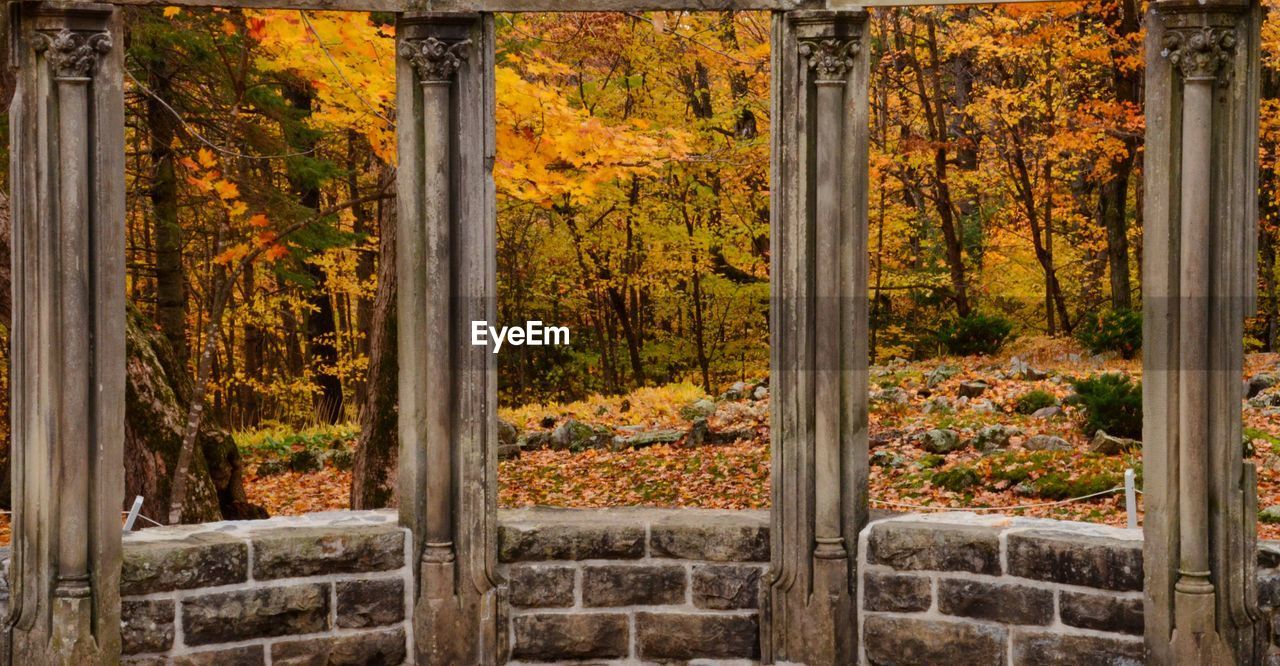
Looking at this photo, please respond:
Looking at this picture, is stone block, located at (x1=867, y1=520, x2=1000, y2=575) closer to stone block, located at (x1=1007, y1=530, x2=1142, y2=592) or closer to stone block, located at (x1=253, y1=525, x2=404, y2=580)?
stone block, located at (x1=1007, y1=530, x2=1142, y2=592)

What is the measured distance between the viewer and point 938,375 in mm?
13578

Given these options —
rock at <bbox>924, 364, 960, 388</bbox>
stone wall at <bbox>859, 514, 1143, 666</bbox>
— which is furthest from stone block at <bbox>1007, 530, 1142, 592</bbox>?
rock at <bbox>924, 364, 960, 388</bbox>

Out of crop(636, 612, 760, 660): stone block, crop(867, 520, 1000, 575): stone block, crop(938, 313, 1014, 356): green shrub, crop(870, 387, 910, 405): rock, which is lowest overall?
crop(636, 612, 760, 660): stone block

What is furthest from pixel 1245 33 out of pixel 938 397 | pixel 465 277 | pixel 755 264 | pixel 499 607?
pixel 755 264

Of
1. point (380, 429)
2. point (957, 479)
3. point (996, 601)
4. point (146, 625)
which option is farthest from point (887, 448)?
point (146, 625)

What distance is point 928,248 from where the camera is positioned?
18500 mm

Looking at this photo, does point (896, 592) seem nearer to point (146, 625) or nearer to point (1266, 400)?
point (146, 625)

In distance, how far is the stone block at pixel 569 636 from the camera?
222 inches

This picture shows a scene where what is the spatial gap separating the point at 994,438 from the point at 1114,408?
0.99 meters

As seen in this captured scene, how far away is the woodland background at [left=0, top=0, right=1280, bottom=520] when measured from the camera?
40.1 feet

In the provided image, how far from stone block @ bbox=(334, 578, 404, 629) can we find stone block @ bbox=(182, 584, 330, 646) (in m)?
0.07

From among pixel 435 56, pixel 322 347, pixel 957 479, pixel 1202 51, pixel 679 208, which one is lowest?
pixel 957 479

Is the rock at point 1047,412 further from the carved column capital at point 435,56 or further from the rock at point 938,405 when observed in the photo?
the carved column capital at point 435,56

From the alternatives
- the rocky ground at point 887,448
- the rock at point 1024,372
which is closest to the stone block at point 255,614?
the rocky ground at point 887,448
